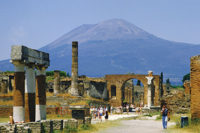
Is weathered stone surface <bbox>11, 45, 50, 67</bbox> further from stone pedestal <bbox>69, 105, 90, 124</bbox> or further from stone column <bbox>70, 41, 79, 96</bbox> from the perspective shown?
stone column <bbox>70, 41, 79, 96</bbox>

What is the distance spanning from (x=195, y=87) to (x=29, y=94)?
994 centimetres

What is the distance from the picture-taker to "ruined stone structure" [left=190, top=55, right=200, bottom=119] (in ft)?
67.1

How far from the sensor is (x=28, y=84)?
77.2 feet

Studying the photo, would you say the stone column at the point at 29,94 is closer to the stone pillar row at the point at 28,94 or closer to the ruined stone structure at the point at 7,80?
the stone pillar row at the point at 28,94

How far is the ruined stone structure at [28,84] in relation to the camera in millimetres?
Result: 21234

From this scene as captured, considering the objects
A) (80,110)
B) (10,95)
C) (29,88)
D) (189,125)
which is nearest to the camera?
(189,125)

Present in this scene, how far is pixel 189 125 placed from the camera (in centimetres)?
2023

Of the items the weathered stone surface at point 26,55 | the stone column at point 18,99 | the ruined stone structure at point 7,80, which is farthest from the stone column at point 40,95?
the ruined stone structure at point 7,80

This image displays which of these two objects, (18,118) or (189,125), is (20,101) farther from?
(189,125)

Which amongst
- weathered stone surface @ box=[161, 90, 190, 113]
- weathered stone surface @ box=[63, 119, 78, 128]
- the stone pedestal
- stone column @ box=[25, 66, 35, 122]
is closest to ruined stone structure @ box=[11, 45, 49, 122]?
stone column @ box=[25, 66, 35, 122]

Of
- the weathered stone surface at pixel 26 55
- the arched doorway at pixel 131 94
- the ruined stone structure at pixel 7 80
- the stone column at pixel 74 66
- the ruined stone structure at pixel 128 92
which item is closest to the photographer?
the weathered stone surface at pixel 26 55

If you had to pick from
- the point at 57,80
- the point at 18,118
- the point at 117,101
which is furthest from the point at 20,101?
the point at 117,101

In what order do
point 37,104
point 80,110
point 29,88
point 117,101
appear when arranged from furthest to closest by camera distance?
point 117,101, point 37,104, point 29,88, point 80,110

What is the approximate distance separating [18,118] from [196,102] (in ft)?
32.3
